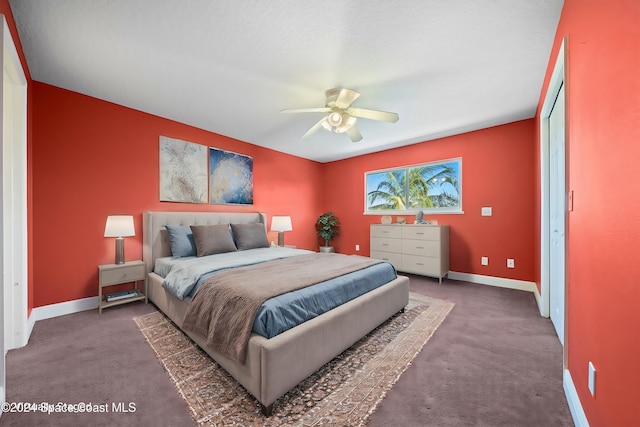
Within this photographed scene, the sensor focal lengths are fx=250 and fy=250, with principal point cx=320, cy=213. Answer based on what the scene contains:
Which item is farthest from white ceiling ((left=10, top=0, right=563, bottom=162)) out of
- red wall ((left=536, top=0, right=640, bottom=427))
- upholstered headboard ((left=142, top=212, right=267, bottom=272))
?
upholstered headboard ((left=142, top=212, right=267, bottom=272))

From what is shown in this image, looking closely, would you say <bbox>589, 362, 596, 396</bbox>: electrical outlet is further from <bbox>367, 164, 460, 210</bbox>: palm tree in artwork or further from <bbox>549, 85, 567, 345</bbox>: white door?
<bbox>367, 164, 460, 210</bbox>: palm tree in artwork

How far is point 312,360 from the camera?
163 cm

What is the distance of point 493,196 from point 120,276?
16.9ft

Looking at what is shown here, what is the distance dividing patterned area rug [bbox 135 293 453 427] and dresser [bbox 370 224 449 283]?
1727 mm

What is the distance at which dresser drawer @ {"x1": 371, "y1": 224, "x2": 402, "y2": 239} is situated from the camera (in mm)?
4438

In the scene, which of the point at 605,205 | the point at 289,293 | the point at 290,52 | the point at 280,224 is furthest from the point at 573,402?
the point at 280,224

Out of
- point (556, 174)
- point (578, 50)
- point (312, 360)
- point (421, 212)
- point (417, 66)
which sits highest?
point (417, 66)

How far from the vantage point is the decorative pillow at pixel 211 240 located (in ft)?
10.4

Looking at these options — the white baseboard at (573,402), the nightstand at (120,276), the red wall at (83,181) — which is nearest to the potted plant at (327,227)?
the red wall at (83,181)

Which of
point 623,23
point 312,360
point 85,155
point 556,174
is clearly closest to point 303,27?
point 623,23

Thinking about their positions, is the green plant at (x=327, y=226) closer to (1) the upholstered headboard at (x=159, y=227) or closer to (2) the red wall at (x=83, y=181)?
(1) the upholstered headboard at (x=159, y=227)

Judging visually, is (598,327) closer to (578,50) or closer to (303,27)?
(578,50)

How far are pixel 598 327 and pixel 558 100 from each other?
2132 millimetres

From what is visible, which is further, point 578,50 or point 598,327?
point 578,50
